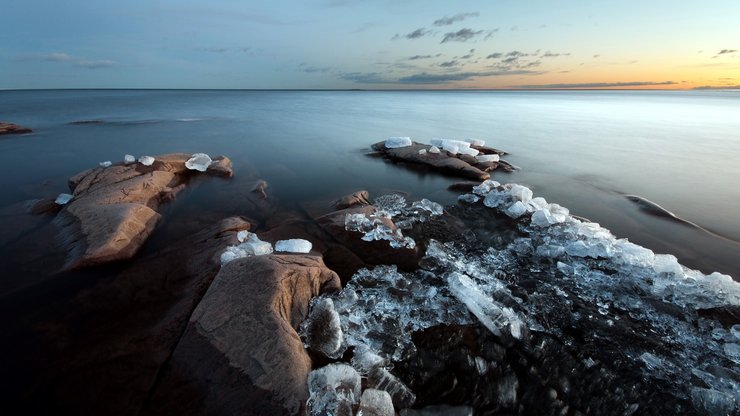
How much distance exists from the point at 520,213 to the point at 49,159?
18835 mm

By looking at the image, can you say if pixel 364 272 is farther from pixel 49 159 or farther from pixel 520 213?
pixel 49 159

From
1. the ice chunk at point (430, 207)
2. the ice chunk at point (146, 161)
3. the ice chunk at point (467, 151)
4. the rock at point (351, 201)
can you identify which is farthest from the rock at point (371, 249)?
the ice chunk at point (467, 151)

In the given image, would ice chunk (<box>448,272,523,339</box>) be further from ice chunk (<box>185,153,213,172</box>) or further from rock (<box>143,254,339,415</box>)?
ice chunk (<box>185,153,213,172</box>)

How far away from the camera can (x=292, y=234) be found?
Answer: 7.10 m

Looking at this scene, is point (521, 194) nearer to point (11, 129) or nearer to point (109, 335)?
point (109, 335)

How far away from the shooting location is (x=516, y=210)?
A: 8.18 meters

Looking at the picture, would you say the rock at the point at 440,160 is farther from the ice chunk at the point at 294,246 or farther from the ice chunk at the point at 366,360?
the ice chunk at the point at 366,360

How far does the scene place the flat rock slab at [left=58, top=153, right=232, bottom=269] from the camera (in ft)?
19.3

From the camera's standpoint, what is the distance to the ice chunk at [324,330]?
4043mm

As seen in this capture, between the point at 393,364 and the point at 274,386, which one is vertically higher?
the point at 274,386

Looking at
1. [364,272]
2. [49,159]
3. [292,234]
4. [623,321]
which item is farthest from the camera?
[49,159]

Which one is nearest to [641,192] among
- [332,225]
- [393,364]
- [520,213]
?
[520,213]

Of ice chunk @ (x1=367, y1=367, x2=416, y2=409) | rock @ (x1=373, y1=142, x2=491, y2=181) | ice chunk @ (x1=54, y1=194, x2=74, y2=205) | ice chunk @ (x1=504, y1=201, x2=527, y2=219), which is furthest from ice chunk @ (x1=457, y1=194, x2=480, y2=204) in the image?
ice chunk @ (x1=54, y1=194, x2=74, y2=205)

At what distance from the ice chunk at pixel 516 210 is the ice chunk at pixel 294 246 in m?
5.15
